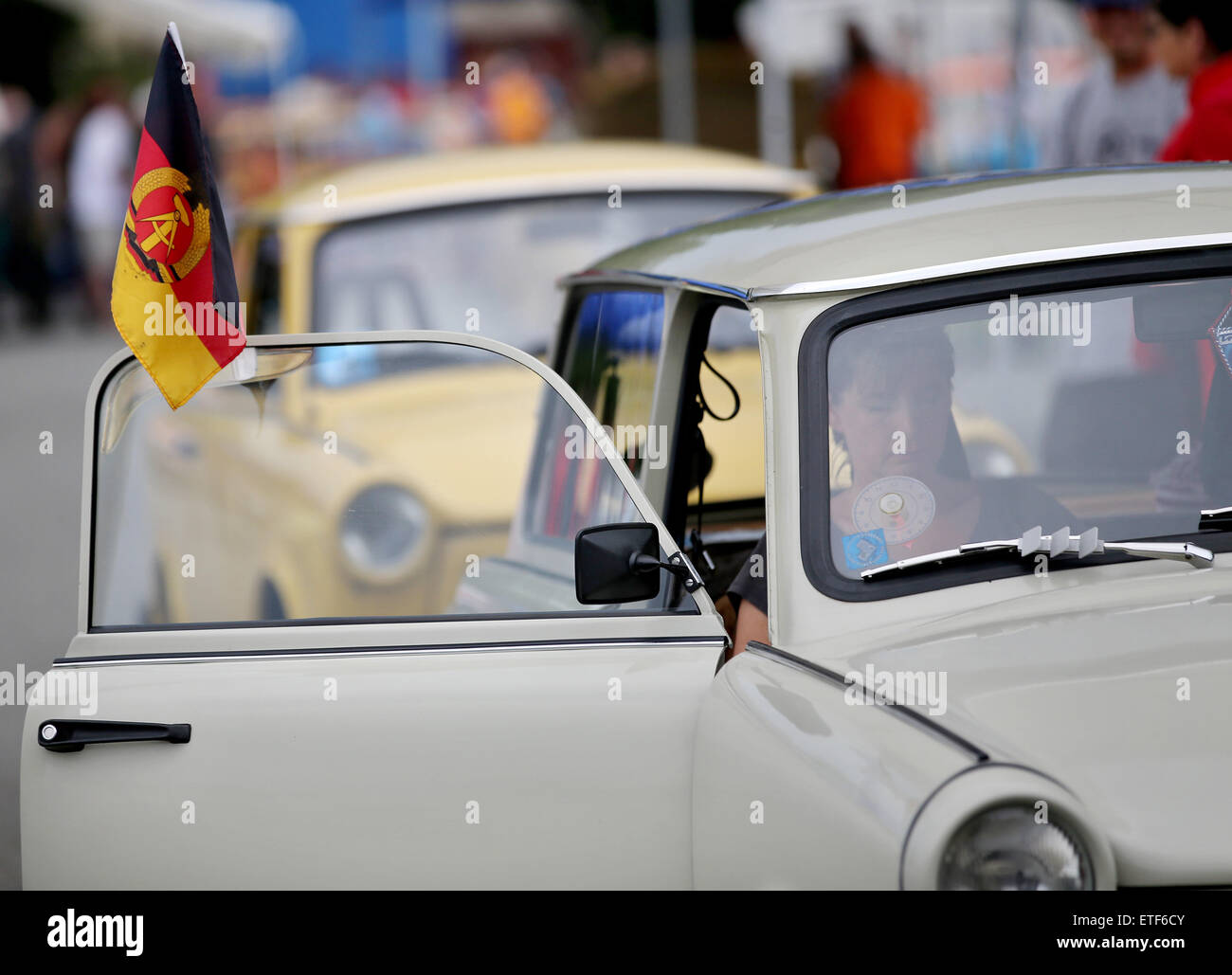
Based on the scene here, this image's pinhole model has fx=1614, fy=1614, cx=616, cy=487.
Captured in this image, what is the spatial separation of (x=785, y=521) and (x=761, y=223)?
928mm

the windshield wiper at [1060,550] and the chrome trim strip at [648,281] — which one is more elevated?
the chrome trim strip at [648,281]

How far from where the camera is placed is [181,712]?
9.03 feet

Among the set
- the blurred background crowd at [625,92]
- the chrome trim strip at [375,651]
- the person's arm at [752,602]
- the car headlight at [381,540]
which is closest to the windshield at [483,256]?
the blurred background crowd at [625,92]

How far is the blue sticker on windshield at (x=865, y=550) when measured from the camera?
2717 mm

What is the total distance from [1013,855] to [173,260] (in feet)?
5.84

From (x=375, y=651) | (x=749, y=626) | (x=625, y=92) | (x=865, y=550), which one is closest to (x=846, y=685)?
(x=865, y=550)

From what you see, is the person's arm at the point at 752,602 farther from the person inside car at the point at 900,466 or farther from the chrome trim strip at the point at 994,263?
the chrome trim strip at the point at 994,263

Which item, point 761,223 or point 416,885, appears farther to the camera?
point 761,223

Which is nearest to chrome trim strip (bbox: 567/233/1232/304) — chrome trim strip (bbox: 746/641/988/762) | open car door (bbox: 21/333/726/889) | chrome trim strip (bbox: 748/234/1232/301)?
chrome trim strip (bbox: 748/234/1232/301)

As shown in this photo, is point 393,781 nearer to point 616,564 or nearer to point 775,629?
point 616,564

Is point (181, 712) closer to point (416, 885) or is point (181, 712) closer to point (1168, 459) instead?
point (416, 885)

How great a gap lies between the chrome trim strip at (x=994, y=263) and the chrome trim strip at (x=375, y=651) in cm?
62
